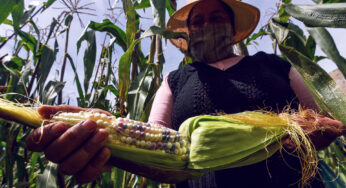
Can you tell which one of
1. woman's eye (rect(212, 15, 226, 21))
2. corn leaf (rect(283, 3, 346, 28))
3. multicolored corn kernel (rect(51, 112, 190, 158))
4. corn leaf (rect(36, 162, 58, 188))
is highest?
woman's eye (rect(212, 15, 226, 21))

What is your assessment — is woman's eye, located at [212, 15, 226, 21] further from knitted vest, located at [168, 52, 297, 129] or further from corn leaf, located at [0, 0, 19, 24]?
corn leaf, located at [0, 0, 19, 24]

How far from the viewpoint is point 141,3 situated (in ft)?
5.72

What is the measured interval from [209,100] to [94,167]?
1.78ft

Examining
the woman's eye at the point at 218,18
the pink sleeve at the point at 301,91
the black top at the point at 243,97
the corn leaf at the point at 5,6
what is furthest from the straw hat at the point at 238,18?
the corn leaf at the point at 5,6

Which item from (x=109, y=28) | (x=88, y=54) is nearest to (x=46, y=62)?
(x=88, y=54)

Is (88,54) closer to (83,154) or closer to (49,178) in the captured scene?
(49,178)

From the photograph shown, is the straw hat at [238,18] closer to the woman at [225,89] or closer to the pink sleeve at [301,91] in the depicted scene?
the woman at [225,89]

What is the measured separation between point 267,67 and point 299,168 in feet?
1.40

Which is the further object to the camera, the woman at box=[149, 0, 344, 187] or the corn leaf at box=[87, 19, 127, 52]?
the corn leaf at box=[87, 19, 127, 52]

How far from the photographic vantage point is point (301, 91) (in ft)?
3.31

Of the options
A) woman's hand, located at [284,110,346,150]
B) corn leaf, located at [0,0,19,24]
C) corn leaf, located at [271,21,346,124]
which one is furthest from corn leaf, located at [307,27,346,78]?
corn leaf, located at [0,0,19,24]

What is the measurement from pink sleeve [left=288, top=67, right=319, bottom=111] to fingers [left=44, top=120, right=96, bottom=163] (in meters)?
0.81

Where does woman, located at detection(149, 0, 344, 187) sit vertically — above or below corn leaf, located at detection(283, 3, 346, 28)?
below

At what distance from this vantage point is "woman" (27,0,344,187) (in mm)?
607
